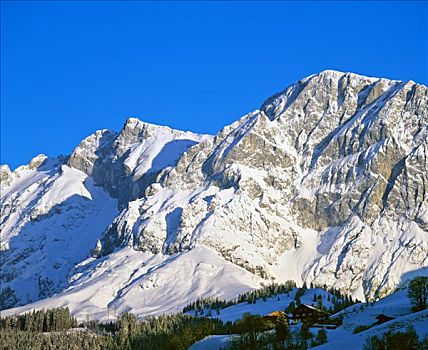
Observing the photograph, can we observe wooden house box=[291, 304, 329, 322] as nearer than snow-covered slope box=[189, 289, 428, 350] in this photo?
No

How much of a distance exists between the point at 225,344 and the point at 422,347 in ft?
174

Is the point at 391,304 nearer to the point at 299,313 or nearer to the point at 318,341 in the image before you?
the point at 299,313

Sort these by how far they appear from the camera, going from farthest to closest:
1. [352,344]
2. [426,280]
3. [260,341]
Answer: [426,280] < [260,341] < [352,344]

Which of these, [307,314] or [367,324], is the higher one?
[307,314]

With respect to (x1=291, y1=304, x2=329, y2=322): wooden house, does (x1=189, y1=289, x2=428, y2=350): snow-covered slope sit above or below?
below

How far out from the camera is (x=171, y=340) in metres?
173

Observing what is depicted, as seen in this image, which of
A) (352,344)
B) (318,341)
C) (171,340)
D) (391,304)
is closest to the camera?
(352,344)

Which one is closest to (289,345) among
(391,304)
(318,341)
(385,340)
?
(318,341)

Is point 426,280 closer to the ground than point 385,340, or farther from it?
farther from it

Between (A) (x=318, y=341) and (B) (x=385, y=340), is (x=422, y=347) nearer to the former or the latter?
(B) (x=385, y=340)

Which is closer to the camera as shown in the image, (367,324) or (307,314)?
(367,324)

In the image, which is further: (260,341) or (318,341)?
(260,341)

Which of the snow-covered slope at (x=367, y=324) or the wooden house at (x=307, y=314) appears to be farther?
the wooden house at (x=307, y=314)

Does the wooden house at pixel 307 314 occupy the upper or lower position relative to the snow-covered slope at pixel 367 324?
upper
